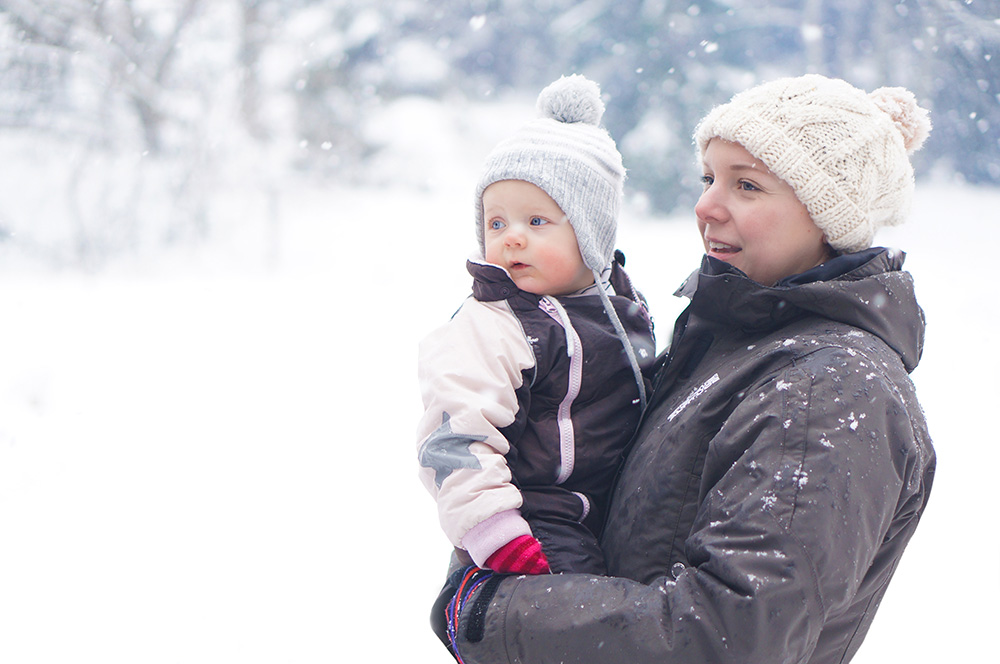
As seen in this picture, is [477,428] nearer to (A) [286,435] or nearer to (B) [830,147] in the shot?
(B) [830,147]

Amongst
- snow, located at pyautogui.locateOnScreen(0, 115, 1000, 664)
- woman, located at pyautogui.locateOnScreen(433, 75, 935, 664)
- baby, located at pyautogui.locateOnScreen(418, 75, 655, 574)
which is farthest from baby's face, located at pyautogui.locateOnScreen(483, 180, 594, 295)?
snow, located at pyautogui.locateOnScreen(0, 115, 1000, 664)

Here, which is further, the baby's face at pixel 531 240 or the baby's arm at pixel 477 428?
the baby's face at pixel 531 240

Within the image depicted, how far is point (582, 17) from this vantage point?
615 centimetres

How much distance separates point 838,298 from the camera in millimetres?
1060

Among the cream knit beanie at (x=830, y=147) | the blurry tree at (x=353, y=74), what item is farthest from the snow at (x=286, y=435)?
the cream knit beanie at (x=830, y=147)

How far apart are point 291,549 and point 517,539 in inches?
110

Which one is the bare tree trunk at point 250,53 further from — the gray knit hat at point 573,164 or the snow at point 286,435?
the gray knit hat at point 573,164

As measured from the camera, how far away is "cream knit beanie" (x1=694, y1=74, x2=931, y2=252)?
119cm

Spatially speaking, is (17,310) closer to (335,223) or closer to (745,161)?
(335,223)

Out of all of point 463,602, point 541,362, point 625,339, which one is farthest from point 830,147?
point 463,602

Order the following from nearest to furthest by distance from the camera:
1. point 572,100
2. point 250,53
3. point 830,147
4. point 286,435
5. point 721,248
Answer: point 830,147 < point 721,248 < point 572,100 < point 286,435 < point 250,53

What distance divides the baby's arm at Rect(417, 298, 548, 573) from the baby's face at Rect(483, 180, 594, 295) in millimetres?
111

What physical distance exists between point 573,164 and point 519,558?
2.72ft

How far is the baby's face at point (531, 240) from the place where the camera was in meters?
1.45
